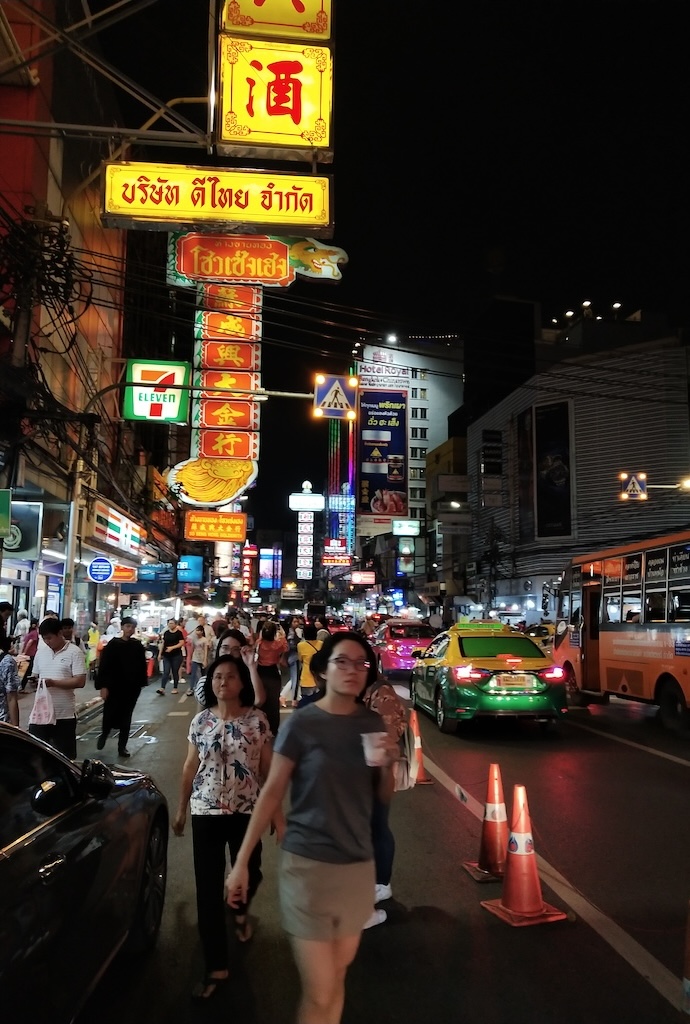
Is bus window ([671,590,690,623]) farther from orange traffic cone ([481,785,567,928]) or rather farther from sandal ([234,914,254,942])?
sandal ([234,914,254,942])

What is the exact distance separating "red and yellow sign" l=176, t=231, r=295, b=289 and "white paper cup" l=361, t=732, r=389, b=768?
12268mm

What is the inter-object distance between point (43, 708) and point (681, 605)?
964 cm

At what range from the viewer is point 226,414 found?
769 inches

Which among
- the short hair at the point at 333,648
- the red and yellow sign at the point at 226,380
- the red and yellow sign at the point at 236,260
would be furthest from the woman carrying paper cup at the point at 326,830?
the red and yellow sign at the point at 226,380

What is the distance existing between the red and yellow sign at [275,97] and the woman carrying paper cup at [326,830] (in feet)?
22.0

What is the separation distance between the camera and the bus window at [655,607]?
42.5 ft

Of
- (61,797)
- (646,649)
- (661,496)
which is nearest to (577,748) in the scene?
(646,649)

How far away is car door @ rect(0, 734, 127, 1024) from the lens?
2605 millimetres

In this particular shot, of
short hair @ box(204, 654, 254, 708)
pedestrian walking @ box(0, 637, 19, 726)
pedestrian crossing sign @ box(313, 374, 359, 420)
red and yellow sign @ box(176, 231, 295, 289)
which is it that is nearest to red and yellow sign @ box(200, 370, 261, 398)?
pedestrian crossing sign @ box(313, 374, 359, 420)

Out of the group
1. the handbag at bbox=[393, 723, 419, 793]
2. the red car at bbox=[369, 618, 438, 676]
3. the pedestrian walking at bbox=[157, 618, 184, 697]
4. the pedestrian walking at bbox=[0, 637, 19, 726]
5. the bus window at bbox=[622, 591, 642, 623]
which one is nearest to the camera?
the handbag at bbox=[393, 723, 419, 793]

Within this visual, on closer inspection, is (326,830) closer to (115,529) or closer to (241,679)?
(241,679)

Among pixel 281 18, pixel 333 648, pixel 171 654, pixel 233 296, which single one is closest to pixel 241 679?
pixel 333 648

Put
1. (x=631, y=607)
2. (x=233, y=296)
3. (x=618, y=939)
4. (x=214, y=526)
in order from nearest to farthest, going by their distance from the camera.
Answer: (x=618, y=939) < (x=631, y=607) < (x=233, y=296) < (x=214, y=526)

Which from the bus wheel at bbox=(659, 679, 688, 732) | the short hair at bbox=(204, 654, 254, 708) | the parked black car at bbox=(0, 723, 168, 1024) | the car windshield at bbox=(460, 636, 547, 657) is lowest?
the bus wheel at bbox=(659, 679, 688, 732)
